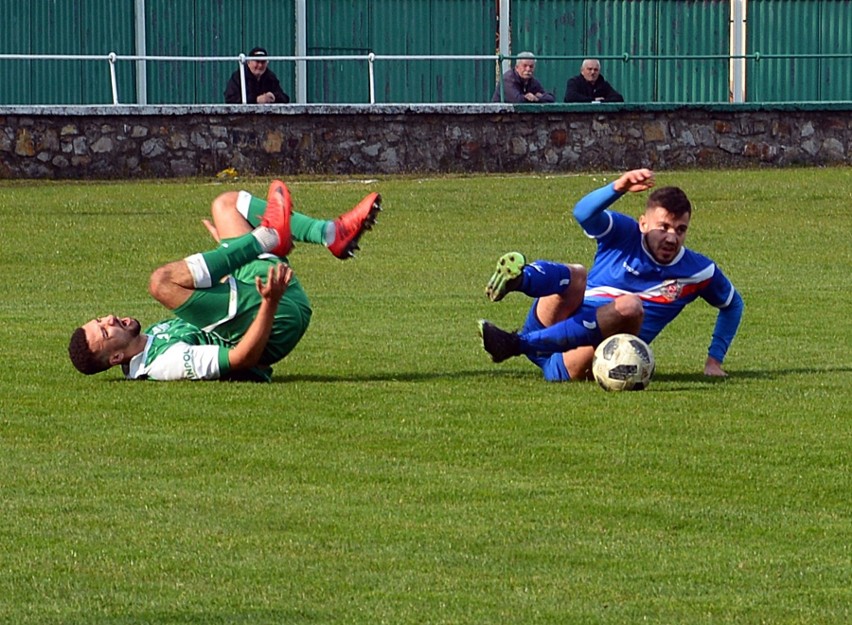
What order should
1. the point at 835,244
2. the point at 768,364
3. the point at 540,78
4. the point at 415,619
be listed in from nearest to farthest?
1. the point at 415,619
2. the point at 768,364
3. the point at 835,244
4. the point at 540,78

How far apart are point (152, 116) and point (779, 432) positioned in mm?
18691

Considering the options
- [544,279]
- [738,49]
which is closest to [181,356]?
[544,279]

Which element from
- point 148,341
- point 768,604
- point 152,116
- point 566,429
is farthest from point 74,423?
point 152,116

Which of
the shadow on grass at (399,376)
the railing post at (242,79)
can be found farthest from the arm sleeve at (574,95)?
the shadow on grass at (399,376)

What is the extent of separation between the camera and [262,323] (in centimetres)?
1012

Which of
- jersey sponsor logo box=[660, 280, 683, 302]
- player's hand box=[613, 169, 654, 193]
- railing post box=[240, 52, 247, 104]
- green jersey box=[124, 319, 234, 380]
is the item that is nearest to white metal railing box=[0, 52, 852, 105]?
railing post box=[240, 52, 247, 104]

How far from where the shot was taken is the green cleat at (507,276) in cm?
995

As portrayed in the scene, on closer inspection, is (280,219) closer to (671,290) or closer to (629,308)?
(629,308)

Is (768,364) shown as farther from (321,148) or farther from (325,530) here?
(321,148)

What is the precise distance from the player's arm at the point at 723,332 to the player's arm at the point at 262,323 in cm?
263

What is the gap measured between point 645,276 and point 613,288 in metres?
0.19

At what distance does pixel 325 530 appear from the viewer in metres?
6.87

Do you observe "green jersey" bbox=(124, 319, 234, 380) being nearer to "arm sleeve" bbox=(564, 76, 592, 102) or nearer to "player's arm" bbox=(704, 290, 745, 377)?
"player's arm" bbox=(704, 290, 745, 377)

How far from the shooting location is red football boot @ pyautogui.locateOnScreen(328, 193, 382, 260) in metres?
10.3
